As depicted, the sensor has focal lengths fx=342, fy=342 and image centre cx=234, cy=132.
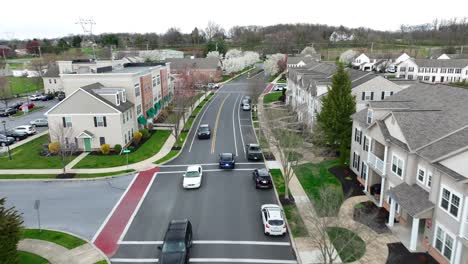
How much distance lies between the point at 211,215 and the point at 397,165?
13.0m

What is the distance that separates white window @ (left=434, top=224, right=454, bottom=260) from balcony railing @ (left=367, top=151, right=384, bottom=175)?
21.1 ft

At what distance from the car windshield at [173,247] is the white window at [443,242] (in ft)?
44.4

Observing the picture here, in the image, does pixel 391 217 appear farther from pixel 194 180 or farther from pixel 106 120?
pixel 106 120

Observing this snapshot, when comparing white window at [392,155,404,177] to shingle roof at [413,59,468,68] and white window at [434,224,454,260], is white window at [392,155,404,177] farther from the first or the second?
shingle roof at [413,59,468,68]

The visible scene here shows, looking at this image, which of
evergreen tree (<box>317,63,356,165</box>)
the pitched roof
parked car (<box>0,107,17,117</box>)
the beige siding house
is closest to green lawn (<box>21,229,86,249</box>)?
the beige siding house

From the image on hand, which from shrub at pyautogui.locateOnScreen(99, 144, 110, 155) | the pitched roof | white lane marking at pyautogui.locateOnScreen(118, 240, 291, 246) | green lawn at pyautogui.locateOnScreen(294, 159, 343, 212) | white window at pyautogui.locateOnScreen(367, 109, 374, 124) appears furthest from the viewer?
the pitched roof

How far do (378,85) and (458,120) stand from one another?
18.5 metres

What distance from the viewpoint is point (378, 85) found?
38.7 m

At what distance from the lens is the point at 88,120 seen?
39.0 m

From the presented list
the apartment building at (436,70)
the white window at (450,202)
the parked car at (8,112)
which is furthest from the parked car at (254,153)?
the apartment building at (436,70)

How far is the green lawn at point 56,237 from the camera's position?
20.7 metres

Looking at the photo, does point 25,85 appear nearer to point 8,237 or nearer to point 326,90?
point 326,90

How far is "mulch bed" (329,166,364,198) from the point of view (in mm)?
26938

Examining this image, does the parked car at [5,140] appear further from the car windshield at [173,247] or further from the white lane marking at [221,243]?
the car windshield at [173,247]
